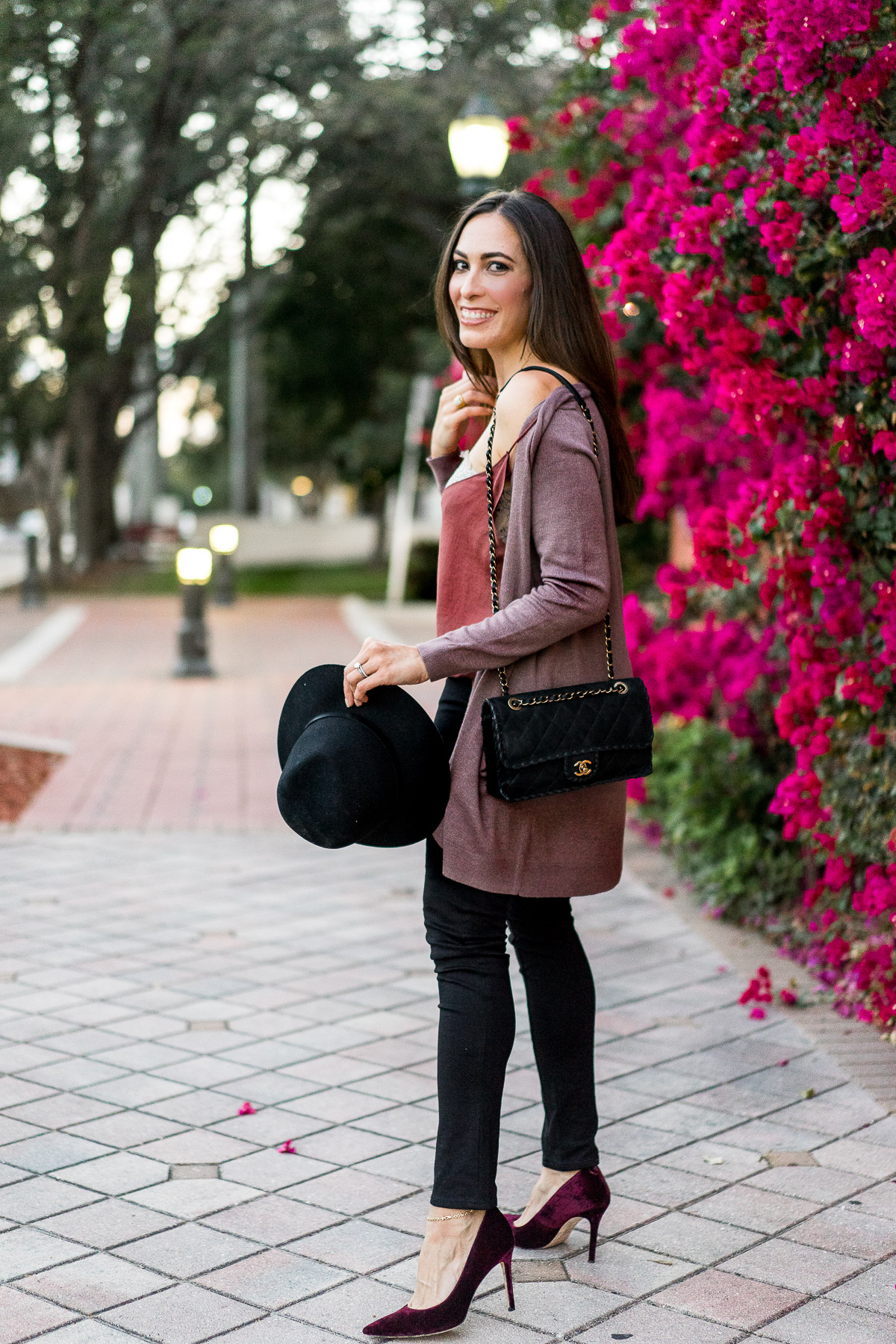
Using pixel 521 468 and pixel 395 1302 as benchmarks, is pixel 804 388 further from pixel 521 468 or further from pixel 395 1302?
pixel 395 1302

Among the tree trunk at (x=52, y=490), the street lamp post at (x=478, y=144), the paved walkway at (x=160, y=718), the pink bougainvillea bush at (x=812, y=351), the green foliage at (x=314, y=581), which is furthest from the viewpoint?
the green foliage at (x=314, y=581)

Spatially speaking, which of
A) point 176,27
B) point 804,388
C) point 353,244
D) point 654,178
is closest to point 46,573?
point 353,244

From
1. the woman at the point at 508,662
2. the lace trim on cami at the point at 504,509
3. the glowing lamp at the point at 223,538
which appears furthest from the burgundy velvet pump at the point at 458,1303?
the glowing lamp at the point at 223,538

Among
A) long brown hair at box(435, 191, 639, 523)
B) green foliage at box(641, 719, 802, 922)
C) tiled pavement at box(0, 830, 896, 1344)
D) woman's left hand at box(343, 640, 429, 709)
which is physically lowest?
tiled pavement at box(0, 830, 896, 1344)

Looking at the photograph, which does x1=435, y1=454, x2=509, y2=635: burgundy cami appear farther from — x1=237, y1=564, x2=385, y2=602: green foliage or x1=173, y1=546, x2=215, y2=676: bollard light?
x1=237, y1=564, x2=385, y2=602: green foliage

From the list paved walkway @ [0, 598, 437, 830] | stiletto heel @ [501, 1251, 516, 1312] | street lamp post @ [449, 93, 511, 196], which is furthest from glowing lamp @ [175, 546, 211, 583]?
stiletto heel @ [501, 1251, 516, 1312]

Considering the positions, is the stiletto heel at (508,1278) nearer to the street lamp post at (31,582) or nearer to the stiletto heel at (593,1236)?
the stiletto heel at (593,1236)

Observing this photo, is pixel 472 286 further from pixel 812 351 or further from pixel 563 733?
pixel 812 351

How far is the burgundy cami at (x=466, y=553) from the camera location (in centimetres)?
270

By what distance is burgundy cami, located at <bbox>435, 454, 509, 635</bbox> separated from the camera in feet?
8.86

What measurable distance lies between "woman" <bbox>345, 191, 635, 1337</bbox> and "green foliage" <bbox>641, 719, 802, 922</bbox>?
2.72 metres

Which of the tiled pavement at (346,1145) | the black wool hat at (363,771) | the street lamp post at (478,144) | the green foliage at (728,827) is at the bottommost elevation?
the tiled pavement at (346,1145)

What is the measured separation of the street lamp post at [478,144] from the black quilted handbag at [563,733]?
7511 mm

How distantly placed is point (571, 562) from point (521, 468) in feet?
0.61
